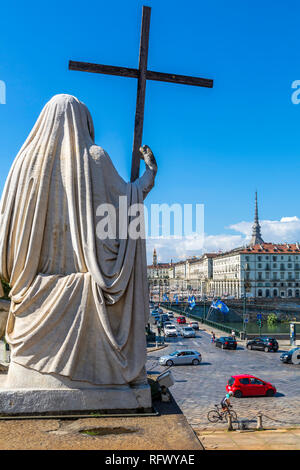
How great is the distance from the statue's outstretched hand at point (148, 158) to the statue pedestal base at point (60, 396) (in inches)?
143

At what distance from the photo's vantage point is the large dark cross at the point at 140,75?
773cm

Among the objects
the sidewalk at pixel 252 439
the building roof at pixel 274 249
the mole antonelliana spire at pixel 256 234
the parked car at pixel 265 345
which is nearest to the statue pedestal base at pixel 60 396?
the sidewalk at pixel 252 439

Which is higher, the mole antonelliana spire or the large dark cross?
the mole antonelliana spire

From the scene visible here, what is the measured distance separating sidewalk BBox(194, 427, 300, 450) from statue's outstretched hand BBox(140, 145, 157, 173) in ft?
24.4

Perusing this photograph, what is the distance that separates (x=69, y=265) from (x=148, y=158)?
2401 millimetres

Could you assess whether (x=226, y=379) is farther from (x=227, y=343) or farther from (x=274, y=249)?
(x=274, y=249)

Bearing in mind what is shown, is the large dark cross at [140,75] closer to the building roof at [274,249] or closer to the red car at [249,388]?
the red car at [249,388]

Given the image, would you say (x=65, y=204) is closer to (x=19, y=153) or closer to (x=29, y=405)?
(x=19, y=153)

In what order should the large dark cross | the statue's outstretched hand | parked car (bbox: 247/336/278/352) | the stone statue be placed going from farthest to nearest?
parked car (bbox: 247/336/278/352)
the large dark cross
the statue's outstretched hand
the stone statue

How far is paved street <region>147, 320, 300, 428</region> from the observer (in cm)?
1734

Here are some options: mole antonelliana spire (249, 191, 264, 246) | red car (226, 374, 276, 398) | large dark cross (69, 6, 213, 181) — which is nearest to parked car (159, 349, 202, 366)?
red car (226, 374, 276, 398)

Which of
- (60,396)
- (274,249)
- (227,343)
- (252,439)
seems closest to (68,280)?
(60,396)

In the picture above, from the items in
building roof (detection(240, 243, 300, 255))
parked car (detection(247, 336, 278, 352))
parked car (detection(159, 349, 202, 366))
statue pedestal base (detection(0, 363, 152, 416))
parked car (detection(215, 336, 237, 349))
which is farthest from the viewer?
building roof (detection(240, 243, 300, 255))

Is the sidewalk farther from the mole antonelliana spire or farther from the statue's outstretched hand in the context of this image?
the mole antonelliana spire
